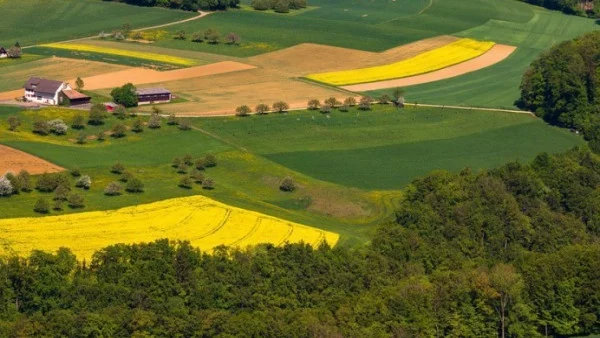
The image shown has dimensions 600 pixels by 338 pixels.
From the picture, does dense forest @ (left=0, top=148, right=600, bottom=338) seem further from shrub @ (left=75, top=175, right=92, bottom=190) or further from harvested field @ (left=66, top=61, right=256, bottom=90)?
harvested field @ (left=66, top=61, right=256, bottom=90)

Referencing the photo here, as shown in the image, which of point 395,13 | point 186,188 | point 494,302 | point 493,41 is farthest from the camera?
point 395,13

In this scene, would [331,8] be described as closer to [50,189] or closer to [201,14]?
[201,14]

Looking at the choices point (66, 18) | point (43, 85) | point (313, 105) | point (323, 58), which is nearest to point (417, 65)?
point (323, 58)

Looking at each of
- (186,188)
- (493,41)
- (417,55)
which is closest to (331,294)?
(186,188)

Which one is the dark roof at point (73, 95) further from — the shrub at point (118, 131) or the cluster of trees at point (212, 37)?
the cluster of trees at point (212, 37)

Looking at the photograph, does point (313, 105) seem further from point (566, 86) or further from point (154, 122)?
point (566, 86)

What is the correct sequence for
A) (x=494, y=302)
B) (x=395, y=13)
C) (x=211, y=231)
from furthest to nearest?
(x=395, y=13)
(x=211, y=231)
(x=494, y=302)
